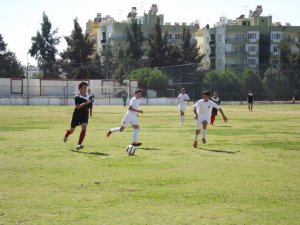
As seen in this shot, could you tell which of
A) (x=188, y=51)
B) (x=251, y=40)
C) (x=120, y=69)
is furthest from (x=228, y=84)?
(x=251, y=40)

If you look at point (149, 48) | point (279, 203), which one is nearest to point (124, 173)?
point (279, 203)

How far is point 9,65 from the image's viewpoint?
98750 mm

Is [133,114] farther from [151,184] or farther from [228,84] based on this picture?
[228,84]

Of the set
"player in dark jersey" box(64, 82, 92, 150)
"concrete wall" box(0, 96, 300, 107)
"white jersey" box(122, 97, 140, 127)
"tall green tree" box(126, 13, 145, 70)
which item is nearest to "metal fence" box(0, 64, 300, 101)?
"concrete wall" box(0, 96, 300, 107)

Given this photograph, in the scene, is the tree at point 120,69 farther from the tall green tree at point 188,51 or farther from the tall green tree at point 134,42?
the tall green tree at point 188,51

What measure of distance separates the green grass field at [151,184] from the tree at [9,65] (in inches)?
3181

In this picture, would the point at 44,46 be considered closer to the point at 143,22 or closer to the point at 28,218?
the point at 143,22

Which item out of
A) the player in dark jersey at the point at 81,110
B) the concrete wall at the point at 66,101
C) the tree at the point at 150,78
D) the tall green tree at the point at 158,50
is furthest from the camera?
the tall green tree at the point at 158,50

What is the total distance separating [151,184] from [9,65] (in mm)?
91450

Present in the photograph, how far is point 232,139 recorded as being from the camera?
71.6 feet

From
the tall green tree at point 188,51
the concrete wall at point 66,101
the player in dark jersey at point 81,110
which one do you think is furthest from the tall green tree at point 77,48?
the player in dark jersey at point 81,110

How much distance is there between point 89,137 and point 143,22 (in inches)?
4217

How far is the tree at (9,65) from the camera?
9736cm

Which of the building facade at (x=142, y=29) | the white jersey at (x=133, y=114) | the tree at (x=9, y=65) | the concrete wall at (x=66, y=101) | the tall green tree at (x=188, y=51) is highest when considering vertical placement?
the building facade at (x=142, y=29)
